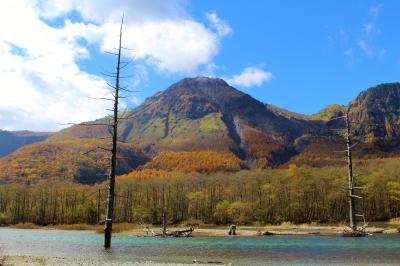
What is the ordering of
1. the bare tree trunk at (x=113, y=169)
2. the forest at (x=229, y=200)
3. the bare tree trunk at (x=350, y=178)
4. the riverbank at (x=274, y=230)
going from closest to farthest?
the bare tree trunk at (x=113, y=169) → the bare tree trunk at (x=350, y=178) → the riverbank at (x=274, y=230) → the forest at (x=229, y=200)

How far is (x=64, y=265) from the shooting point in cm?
2270

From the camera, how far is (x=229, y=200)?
14975 cm

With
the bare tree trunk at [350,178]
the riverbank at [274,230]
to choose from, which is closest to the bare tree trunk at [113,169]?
the bare tree trunk at [350,178]

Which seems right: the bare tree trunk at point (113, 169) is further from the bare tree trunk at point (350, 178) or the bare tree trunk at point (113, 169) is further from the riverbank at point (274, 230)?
the riverbank at point (274, 230)

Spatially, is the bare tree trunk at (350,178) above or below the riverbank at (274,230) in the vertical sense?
above

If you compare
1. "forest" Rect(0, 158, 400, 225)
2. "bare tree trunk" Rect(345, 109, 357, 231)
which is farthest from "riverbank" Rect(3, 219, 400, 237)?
"forest" Rect(0, 158, 400, 225)

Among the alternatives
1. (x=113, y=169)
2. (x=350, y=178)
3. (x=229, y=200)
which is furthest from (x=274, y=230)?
(x=229, y=200)

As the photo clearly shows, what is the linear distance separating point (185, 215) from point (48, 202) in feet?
173

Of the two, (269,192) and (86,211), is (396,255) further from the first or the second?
(86,211)

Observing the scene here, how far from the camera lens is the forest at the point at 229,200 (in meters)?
120

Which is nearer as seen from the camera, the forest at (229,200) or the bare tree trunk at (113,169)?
the bare tree trunk at (113,169)

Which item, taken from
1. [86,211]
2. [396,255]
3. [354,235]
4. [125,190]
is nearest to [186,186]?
[125,190]

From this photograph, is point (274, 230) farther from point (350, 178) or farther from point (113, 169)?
point (113, 169)

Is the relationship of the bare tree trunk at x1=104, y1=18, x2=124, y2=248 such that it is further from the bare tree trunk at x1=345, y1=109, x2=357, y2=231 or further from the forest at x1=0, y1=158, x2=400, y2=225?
the forest at x1=0, y1=158, x2=400, y2=225
